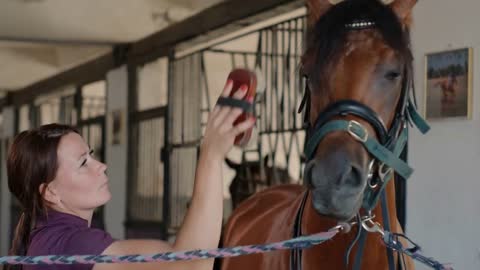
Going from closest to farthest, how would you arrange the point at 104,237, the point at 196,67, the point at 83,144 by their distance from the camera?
the point at 104,237 → the point at 83,144 → the point at 196,67

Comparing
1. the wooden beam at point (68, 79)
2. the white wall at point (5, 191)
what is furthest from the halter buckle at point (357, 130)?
the white wall at point (5, 191)

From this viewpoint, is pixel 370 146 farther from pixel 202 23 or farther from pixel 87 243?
pixel 202 23

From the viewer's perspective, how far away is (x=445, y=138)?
3.58 m

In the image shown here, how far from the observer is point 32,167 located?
5.42 ft

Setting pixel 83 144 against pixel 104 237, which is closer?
pixel 104 237

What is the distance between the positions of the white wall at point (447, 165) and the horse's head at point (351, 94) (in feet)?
4.34

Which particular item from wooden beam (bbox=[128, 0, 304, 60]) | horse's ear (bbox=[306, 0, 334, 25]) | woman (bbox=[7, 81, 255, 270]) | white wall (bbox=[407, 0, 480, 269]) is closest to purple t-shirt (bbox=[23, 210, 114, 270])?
woman (bbox=[7, 81, 255, 270])

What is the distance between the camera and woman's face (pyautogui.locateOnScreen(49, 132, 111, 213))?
1655 millimetres

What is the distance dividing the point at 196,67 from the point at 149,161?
4.17 ft

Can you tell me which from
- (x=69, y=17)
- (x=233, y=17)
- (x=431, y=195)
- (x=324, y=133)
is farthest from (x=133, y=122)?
(x=324, y=133)

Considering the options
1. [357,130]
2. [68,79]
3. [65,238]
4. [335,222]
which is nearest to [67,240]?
[65,238]

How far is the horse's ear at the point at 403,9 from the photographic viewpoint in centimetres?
229

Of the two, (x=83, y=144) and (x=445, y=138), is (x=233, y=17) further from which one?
(x=83, y=144)

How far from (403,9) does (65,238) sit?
3.77ft
